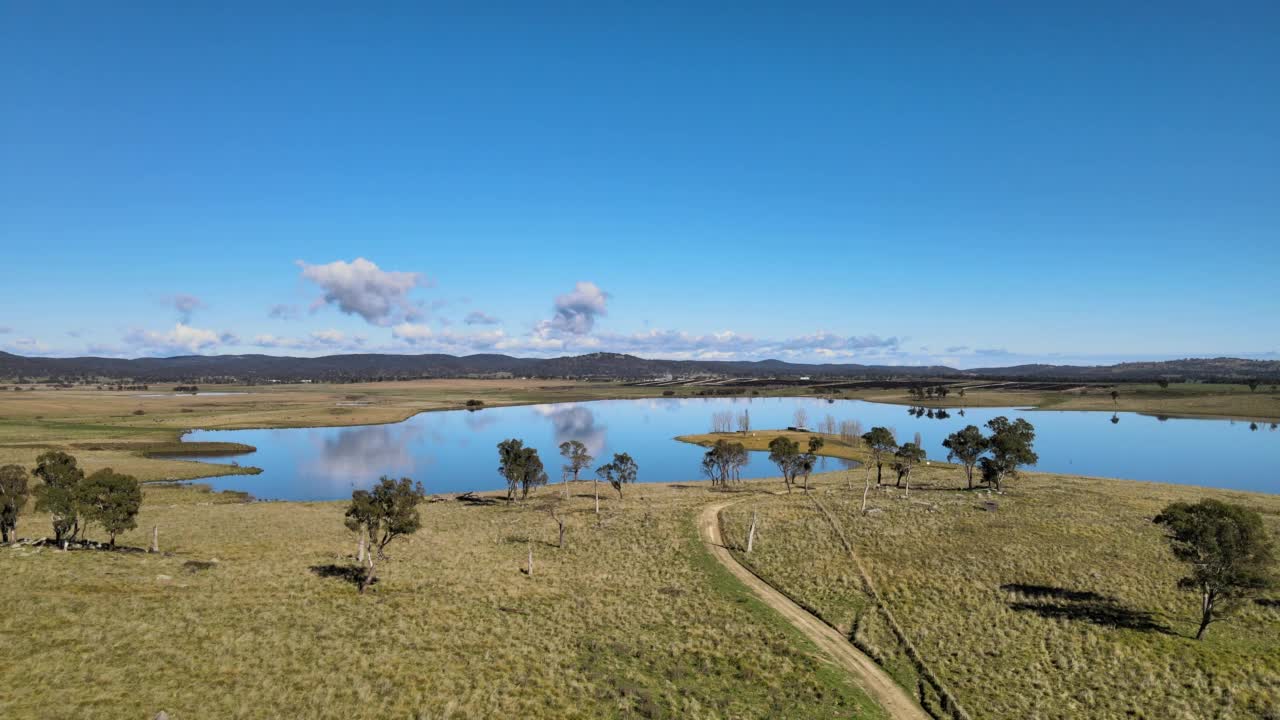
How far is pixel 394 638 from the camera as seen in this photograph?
28781mm

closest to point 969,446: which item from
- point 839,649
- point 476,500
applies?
point 839,649

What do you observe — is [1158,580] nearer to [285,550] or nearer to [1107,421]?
[285,550]

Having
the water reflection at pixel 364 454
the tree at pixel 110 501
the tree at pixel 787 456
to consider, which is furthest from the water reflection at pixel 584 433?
the tree at pixel 110 501

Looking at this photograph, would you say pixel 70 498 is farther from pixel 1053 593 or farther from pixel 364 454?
pixel 364 454

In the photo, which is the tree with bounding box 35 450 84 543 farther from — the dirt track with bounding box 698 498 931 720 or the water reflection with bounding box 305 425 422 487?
the water reflection with bounding box 305 425 422 487

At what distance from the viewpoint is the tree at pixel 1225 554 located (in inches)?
1231

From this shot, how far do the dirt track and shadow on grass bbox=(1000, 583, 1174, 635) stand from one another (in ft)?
39.5

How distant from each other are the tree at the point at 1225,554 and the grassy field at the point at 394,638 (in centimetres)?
2113

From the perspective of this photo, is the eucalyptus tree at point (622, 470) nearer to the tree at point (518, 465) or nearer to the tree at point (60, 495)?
the tree at point (518, 465)

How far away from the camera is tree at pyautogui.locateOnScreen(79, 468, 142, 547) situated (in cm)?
4019

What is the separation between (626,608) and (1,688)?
1002 inches

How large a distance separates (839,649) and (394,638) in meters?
21.2

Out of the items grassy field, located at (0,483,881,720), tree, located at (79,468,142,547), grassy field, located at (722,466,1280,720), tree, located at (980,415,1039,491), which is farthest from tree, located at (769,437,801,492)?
tree, located at (79,468,142,547)

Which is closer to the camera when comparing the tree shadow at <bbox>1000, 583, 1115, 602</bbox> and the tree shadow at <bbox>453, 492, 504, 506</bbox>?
the tree shadow at <bbox>1000, 583, 1115, 602</bbox>
